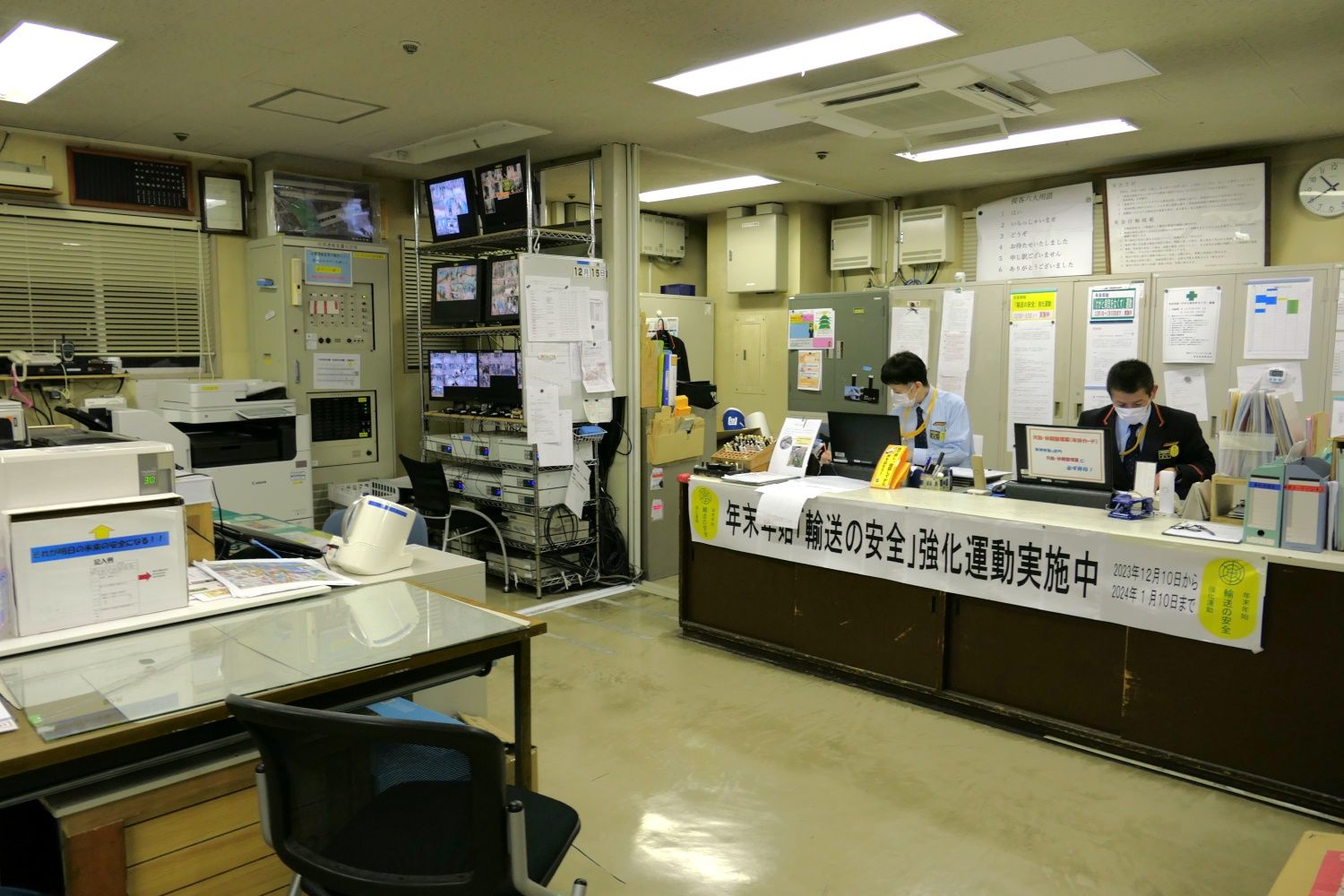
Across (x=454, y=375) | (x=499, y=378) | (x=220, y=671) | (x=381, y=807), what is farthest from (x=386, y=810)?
(x=454, y=375)

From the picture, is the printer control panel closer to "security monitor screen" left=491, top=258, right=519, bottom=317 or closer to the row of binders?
"security monitor screen" left=491, top=258, right=519, bottom=317

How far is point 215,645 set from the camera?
6.57 feet

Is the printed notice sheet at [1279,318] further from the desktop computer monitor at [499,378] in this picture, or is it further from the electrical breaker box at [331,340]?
the electrical breaker box at [331,340]

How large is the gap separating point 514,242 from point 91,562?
4.13 m

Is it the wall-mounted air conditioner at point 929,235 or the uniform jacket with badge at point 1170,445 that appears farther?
the wall-mounted air conditioner at point 929,235

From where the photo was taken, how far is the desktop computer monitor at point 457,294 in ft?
18.0

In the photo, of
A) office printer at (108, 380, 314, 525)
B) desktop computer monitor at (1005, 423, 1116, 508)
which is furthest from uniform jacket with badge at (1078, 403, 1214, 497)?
office printer at (108, 380, 314, 525)

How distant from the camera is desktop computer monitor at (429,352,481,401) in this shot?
220 inches

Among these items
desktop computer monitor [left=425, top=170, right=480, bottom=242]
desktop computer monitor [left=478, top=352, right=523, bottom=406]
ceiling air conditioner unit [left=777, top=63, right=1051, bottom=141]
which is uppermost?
ceiling air conditioner unit [left=777, top=63, right=1051, bottom=141]

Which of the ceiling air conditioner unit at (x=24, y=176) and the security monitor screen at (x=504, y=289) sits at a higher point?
the ceiling air conditioner unit at (x=24, y=176)

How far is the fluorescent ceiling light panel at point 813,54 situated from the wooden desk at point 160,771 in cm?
287

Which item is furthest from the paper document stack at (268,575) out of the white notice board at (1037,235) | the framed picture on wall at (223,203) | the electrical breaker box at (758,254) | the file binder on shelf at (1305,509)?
the electrical breaker box at (758,254)

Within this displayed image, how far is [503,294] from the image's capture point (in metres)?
5.33

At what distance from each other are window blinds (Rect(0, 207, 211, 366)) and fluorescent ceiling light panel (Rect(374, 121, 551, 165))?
4.73ft
